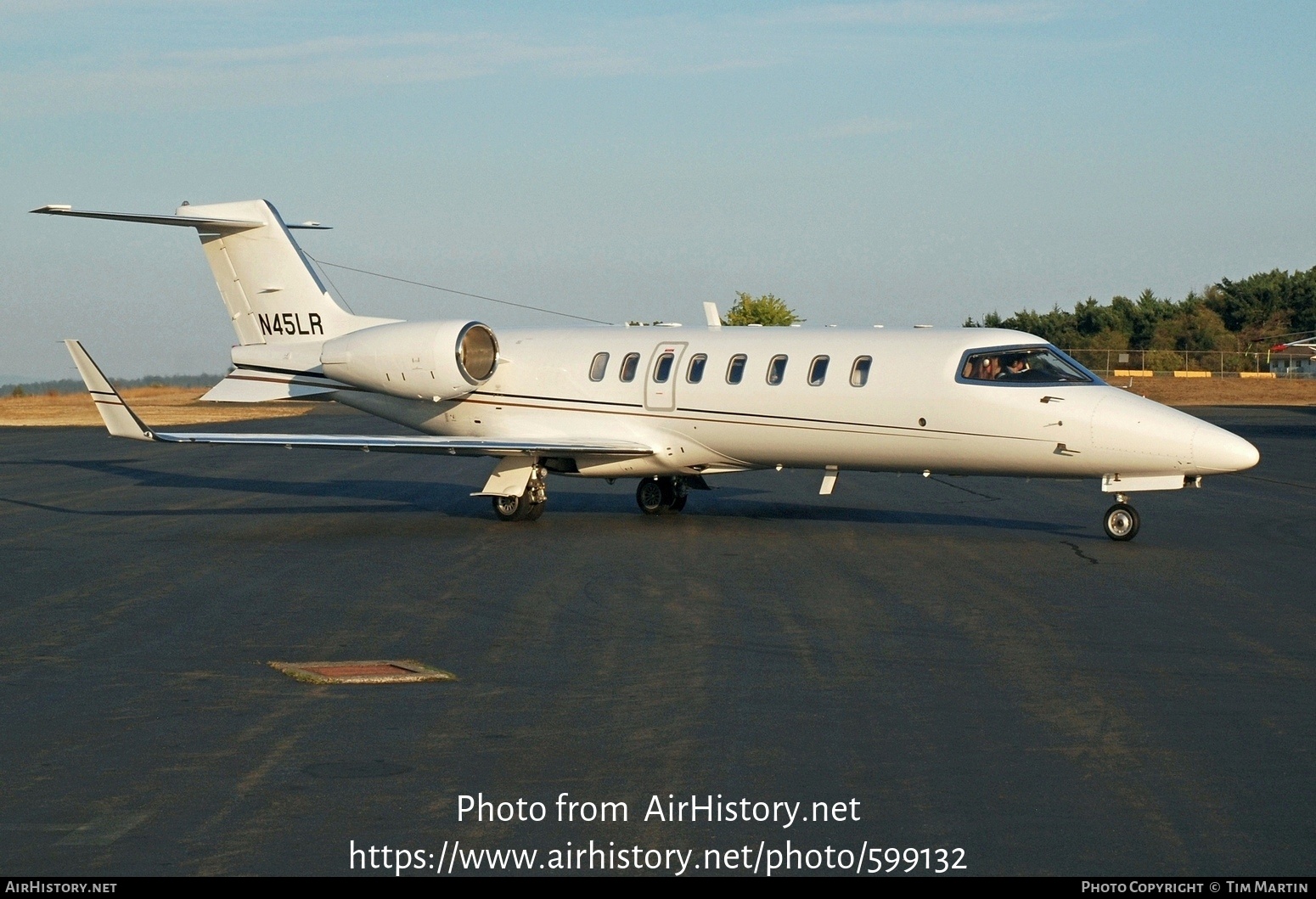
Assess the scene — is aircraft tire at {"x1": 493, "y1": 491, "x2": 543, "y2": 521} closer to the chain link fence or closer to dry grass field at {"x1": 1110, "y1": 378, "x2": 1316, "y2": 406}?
dry grass field at {"x1": 1110, "y1": 378, "x2": 1316, "y2": 406}

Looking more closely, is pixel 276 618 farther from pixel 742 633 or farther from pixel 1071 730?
pixel 1071 730

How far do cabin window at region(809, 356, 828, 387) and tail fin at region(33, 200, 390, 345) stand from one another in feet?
23.3

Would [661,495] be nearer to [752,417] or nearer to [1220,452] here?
[752,417]

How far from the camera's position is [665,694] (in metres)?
9.27

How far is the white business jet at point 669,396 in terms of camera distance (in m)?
17.2

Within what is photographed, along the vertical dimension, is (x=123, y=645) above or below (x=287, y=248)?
below

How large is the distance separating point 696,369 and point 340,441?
183 inches

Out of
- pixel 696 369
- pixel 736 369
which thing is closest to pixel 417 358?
pixel 696 369

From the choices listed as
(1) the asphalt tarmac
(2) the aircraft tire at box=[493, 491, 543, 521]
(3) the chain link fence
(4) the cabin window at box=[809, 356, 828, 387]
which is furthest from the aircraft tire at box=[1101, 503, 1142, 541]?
(3) the chain link fence

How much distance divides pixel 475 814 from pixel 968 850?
208cm

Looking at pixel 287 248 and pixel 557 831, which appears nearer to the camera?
pixel 557 831

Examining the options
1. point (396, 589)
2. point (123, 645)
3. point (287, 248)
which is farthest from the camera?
point (287, 248)
